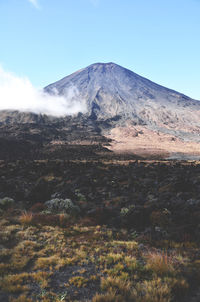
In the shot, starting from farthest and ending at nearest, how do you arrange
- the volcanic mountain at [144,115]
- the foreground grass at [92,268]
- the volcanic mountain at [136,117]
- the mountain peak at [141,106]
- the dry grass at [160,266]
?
the mountain peak at [141,106], the volcanic mountain at [136,117], the volcanic mountain at [144,115], the dry grass at [160,266], the foreground grass at [92,268]

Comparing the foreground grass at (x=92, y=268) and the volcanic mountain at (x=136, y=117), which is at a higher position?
the volcanic mountain at (x=136, y=117)

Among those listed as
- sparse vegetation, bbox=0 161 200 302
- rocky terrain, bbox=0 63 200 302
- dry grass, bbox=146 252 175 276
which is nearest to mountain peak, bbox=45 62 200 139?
rocky terrain, bbox=0 63 200 302

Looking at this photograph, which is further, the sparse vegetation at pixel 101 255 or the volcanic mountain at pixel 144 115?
the volcanic mountain at pixel 144 115

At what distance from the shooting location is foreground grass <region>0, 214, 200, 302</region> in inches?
202

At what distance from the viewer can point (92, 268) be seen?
6426mm

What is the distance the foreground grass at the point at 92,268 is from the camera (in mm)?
5123

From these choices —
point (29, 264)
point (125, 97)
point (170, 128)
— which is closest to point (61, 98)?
point (125, 97)

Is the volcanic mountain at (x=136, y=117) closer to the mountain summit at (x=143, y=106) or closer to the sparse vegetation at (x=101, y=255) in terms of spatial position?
the mountain summit at (x=143, y=106)

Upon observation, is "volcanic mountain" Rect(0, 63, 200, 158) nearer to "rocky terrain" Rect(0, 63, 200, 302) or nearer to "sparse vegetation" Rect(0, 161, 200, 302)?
"rocky terrain" Rect(0, 63, 200, 302)

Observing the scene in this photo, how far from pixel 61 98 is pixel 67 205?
7350 inches

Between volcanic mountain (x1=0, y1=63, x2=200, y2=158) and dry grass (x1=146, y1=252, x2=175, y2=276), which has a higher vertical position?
volcanic mountain (x1=0, y1=63, x2=200, y2=158)

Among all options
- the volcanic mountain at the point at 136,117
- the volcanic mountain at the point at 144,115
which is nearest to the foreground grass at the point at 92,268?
the volcanic mountain at the point at 136,117

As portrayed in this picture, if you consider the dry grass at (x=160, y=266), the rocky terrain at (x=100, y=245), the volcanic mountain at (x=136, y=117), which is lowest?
the rocky terrain at (x=100, y=245)

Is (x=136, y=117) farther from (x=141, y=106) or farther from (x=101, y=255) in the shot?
(x=101, y=255)
